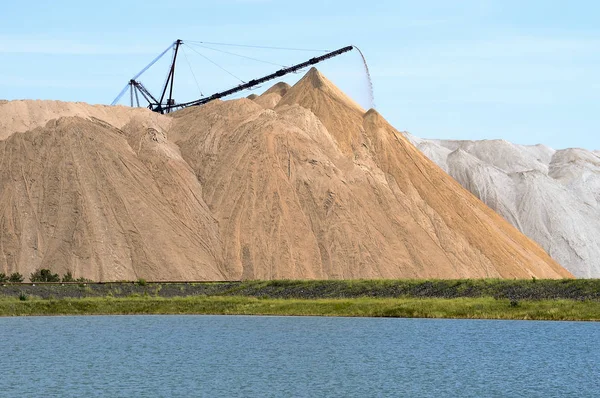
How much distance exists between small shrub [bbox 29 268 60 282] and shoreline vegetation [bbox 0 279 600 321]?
613cm

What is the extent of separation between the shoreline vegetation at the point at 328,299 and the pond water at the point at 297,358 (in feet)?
9.92

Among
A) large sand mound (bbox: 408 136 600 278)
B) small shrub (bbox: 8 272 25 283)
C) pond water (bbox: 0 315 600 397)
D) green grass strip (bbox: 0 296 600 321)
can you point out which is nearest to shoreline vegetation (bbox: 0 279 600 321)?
green grass strip (bbox: 0 296 600 321)

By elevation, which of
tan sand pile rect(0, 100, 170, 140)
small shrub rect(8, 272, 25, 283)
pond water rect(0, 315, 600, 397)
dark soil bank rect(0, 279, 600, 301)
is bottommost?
pond water rect(0, 315, 600, 397)

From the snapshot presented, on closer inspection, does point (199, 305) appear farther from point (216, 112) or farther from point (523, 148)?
point (523, 148)

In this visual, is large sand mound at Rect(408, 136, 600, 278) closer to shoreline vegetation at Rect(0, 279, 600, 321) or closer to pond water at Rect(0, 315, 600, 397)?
shoreline vegetation at Rect(0, 279, 600, 321)

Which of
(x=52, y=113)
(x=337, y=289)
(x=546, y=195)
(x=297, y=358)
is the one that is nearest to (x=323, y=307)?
(x=337, y=289)

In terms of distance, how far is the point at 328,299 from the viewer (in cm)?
7062

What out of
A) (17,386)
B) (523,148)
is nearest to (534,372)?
(17,386)

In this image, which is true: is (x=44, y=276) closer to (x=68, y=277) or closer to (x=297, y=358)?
(x=68, y=277)

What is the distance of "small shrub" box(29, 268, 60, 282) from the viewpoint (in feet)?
263

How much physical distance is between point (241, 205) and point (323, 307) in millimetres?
31070

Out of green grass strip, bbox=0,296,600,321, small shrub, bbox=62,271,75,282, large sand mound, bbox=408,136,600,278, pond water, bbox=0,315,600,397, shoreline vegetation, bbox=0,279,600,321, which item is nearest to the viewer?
pond water, bbox=0,315,600,397

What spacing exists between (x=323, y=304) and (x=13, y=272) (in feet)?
107

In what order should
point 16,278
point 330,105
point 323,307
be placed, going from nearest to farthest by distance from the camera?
1. point 323,307
2. point 16,278
3. point 330,105
